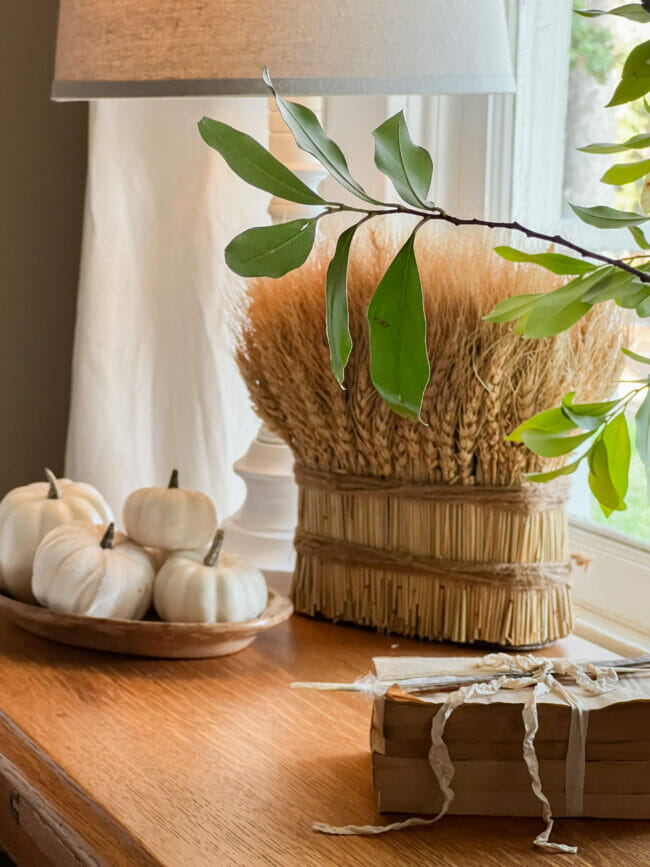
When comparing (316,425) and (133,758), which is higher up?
(316,425)

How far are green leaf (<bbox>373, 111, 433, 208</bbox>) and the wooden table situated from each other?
33 centimetres

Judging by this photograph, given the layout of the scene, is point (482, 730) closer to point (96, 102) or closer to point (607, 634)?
point (607, 634)

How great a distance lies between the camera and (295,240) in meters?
0.43

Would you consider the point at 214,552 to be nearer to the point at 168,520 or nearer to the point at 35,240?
the point at 168,520

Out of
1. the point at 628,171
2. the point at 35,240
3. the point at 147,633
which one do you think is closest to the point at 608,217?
the point at 628,171

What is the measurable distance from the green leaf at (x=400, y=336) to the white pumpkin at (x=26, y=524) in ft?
1.80

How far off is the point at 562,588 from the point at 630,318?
0.21 metres

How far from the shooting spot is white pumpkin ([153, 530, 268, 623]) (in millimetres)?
846

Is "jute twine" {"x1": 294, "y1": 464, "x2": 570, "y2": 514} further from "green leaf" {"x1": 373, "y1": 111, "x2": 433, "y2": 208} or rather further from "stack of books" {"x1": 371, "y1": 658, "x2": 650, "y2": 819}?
"green leaf" {"x1": 373, "y1": 111, "x2": 433, "y2": 208}

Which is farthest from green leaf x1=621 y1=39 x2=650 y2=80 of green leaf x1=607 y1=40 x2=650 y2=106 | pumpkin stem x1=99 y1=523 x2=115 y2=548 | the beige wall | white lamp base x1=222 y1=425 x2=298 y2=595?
the beige wall

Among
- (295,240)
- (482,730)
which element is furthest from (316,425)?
(295,240)

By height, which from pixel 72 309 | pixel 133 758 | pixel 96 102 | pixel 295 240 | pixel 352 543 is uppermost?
pixel 96 102

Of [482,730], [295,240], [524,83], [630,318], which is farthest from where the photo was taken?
[524,83]

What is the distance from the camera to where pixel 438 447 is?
85 cm
